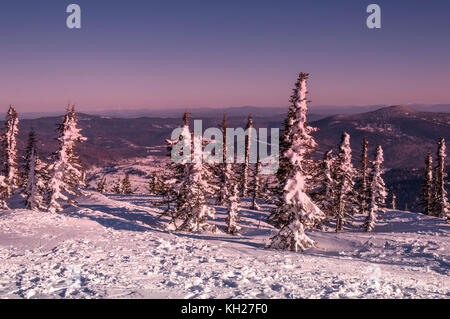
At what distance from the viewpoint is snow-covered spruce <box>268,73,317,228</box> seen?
20266 millimetres

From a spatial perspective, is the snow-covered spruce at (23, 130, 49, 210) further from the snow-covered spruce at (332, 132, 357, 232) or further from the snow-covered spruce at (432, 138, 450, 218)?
the snow-covered spruce at (432, 138, 450, 218)

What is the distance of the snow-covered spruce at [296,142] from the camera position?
20.3 meters

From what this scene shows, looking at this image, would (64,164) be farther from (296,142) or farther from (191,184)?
(296,142)

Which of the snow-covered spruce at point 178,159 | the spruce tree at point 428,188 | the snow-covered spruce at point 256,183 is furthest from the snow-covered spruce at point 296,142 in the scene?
the spruce tree at point 428,188

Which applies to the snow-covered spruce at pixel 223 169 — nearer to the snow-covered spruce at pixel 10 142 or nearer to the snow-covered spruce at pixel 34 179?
the snow-covered spruce at pixel 34 179

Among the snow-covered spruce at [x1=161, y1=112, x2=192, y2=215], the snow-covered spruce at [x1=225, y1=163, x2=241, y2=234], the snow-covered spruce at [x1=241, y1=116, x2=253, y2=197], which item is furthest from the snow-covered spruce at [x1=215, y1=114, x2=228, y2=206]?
the snow-covered spruce at [x1=241, y1=116, x2=253, y2=197]

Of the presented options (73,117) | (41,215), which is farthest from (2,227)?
(73,117)

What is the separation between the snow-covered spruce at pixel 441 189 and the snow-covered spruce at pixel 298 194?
126ft

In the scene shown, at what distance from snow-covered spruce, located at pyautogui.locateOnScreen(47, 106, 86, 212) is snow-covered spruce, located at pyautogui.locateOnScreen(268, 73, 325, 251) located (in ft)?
69.2

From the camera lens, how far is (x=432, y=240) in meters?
22.8

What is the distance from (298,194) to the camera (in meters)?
20.3

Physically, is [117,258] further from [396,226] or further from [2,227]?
[396,226]

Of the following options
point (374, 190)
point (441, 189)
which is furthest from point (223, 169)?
point (441, 189)
